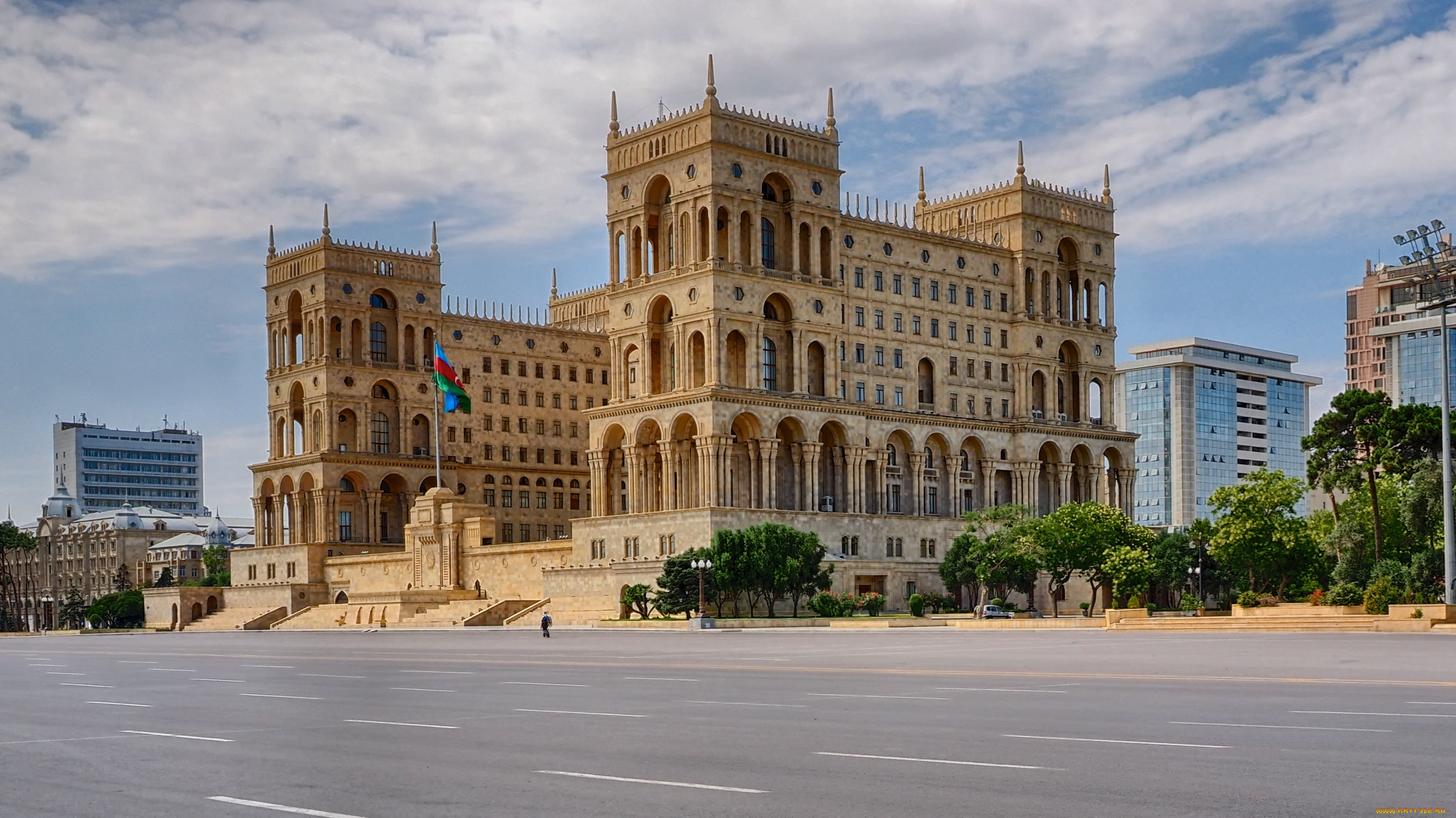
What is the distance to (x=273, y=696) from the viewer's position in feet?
94.8

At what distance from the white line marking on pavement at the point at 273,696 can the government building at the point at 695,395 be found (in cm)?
6016

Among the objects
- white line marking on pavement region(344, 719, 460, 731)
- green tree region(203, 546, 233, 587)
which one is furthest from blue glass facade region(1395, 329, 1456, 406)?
white line marking on pavement region(344, 719, 460, 731)

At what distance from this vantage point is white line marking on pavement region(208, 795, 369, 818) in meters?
14.2

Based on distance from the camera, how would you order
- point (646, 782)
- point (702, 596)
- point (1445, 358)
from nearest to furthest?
point (646, 782) < point (1445, 358) < point (702, 596)

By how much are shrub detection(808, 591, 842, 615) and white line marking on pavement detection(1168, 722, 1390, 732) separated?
6567cm

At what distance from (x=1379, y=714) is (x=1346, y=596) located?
169ft

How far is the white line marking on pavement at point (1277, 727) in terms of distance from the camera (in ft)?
64.8

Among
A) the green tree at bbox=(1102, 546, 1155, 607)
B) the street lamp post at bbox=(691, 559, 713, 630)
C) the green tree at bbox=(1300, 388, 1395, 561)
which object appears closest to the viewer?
the green tree at bbox=(1300, 388, 1395, 561)

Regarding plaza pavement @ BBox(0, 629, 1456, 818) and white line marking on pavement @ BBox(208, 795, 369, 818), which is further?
plaza pavement @ BBox(0, 629, 1456, 818)

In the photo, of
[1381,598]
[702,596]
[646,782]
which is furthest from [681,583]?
[646,782]

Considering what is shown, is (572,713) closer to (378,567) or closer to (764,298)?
(764,298)

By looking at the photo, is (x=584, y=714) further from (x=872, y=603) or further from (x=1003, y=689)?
(x=872, y=603)

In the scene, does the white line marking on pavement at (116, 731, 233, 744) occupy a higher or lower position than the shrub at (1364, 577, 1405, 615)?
higher

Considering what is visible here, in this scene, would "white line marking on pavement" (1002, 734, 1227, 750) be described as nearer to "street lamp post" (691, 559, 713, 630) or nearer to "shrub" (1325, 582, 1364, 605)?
"shrub" (1325, 582, 1364, 605)
